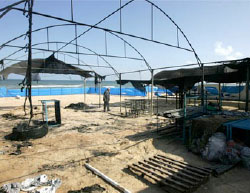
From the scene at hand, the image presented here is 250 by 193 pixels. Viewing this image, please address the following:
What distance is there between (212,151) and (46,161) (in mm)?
5235

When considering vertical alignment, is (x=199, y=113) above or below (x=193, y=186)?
above

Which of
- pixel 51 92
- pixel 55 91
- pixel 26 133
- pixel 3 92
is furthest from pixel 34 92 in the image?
pixel 26 133

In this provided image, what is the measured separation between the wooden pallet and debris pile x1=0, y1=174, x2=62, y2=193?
2.01m

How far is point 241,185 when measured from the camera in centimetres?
402

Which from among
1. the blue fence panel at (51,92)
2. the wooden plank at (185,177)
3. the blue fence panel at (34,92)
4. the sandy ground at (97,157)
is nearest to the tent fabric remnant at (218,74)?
the sandy ground at (97,157)

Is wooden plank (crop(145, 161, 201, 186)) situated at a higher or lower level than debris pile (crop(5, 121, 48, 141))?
lower

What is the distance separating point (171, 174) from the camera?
4242mm

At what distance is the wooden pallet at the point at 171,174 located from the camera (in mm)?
3778

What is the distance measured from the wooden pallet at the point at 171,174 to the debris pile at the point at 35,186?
2.01 metres

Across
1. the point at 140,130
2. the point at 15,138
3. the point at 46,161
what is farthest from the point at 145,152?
the point at 15,138

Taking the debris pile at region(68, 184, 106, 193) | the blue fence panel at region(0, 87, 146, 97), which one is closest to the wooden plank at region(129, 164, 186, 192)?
the debris pile at region(68, 184, 106, 193)

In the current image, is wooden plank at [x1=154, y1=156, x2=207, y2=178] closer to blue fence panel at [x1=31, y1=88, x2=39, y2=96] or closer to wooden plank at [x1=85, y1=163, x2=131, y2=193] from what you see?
wooden plank at [x1=85, y1=163, x2=131, y2=193]

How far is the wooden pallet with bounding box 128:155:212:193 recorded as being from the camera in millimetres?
3778

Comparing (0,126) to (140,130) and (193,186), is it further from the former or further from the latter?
(193,186)
